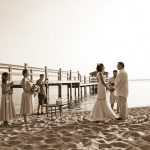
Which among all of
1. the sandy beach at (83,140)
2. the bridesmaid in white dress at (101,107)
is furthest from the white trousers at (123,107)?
the sandy beach at (83,140)

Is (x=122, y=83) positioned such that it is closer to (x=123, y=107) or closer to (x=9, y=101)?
(x=123, y=107)

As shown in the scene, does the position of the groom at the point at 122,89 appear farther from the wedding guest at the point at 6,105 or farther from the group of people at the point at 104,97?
the wedding guest at the point at 6,105

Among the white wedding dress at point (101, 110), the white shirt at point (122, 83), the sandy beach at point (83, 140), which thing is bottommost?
the sandy beach at point (83, 140)

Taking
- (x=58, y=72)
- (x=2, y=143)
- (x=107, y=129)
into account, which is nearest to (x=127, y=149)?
(x=107, y=129)

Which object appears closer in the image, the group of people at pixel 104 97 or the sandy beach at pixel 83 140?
the sandy beach at pixel 83 140

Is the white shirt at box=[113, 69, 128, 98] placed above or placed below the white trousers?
above

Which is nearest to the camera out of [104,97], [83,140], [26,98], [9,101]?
[83,140]

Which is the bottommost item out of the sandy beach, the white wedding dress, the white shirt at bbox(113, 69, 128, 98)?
the sandy beach

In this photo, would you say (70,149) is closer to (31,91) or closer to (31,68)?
(31,91)

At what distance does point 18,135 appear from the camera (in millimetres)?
3900

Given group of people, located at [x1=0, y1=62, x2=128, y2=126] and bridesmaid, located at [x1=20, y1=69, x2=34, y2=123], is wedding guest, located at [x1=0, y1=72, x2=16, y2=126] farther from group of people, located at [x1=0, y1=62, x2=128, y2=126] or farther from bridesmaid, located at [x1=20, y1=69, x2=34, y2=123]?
bridesmaid, located at [x1=20, y1=69, x2=34, y2=123]

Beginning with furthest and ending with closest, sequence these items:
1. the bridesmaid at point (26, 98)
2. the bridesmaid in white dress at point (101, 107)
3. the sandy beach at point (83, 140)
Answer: the bridesmaid at point (26, 98), the bridesmaid in white dress at point (101, 107), the sandy beach at point (83, 140)

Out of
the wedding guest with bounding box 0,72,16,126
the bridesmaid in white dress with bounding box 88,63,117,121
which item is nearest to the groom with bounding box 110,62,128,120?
the bridesmaid in white dress with bounding box 88,63,117,121

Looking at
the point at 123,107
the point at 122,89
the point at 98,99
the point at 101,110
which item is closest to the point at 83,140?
the point at 101,110
